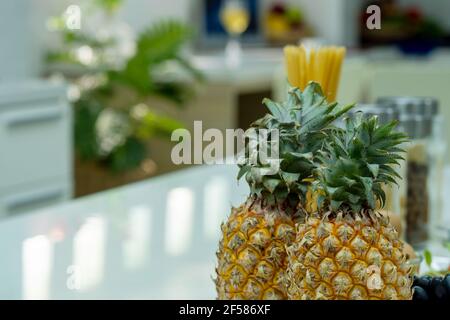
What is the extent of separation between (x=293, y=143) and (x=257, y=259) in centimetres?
10

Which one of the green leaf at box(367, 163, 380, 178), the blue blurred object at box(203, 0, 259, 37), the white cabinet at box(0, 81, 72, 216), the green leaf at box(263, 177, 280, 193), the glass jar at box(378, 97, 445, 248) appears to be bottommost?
the white cabinet at box(0, 81, 72, 216)

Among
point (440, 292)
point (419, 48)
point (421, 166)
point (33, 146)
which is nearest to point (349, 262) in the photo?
point (440, 292)

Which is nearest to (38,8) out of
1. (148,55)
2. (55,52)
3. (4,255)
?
(55,52)

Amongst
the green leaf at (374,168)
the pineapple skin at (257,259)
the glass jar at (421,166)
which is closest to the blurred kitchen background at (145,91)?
the glass jar at (421,166)

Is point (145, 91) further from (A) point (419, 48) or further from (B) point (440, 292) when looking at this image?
(B) point (440, 292)

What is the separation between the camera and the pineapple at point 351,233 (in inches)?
25.8

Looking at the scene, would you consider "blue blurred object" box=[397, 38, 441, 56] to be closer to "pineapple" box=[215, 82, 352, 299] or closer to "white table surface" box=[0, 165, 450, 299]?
"white table surface" box=[0, 165, 450, 299]

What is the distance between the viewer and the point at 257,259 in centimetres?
74

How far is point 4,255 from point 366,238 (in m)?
0.70

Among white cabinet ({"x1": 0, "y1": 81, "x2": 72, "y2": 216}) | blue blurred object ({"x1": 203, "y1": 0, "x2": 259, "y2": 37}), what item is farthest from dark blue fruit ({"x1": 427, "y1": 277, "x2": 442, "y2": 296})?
blue blurred object ({"x1": 203, "y1": 0, "x2": 259, "y2": 37})

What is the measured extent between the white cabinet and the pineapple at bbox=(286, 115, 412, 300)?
263cm

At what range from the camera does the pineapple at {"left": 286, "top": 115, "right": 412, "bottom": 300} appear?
65cm
